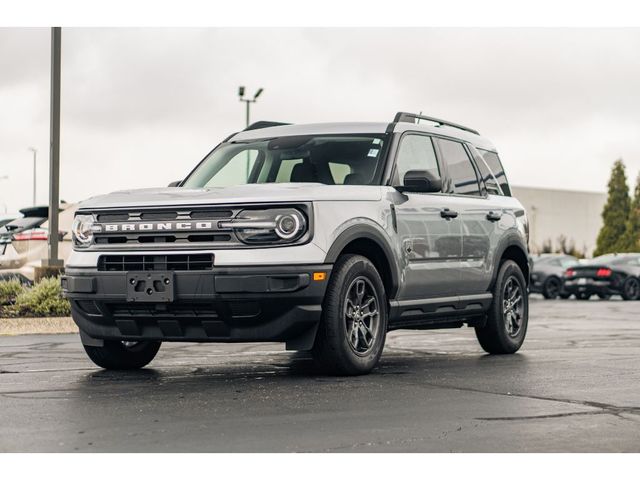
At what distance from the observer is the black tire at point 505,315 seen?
35.4ft

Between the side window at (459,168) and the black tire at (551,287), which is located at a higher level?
the side window at (459,168)

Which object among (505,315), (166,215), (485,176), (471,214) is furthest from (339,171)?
(505,315)

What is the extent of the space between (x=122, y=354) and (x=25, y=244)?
9.62m

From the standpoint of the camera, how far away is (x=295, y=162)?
9.72m

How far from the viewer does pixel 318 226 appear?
26.9 ft

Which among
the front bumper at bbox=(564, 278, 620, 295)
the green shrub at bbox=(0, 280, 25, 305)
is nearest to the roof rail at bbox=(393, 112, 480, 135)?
the green shrub at bbox=(0, 280, 25, 305)

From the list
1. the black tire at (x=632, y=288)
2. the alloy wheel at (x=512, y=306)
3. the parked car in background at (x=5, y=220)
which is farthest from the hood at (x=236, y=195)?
the black tire at (x=632, y=288)

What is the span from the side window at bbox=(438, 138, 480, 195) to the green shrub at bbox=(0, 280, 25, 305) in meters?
7.74

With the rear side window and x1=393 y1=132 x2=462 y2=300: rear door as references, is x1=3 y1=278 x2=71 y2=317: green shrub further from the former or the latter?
x1=393 y1=132 x2=462 y2=300: rear door

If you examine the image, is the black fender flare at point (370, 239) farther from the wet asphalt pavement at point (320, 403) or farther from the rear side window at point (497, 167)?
the rear side window at point (497, 167)

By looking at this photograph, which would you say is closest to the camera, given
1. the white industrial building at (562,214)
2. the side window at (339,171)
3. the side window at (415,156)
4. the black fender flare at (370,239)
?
the black fender flare at (370,239)

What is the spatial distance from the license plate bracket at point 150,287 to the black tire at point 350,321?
1112mm

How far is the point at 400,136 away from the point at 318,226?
1778mm
